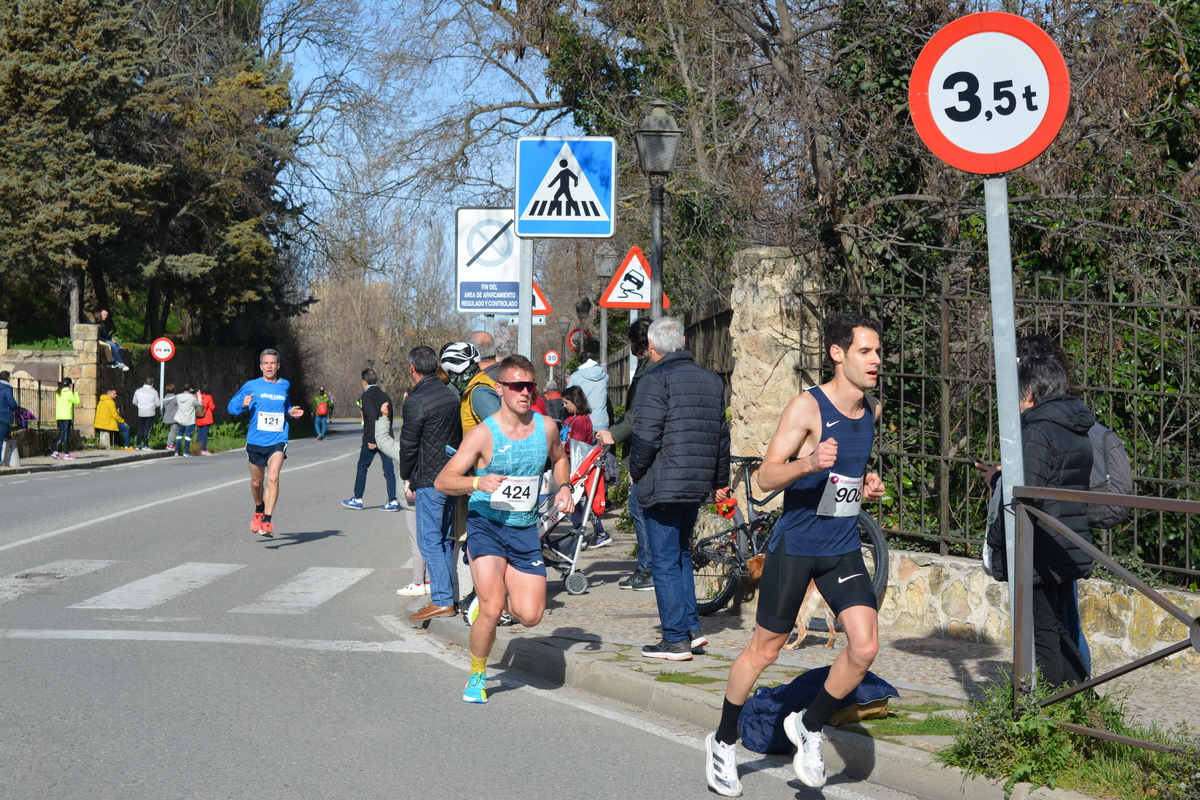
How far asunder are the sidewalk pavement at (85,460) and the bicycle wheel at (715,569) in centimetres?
1877

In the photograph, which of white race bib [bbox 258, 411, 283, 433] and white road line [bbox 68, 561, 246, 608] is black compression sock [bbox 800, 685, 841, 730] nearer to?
white road line [bbox 68, 561, 246, 608]

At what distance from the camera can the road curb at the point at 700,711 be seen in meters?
4.71

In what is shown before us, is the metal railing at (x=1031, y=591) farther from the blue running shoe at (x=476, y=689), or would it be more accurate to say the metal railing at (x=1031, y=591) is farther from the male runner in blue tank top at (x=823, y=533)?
the blue running shoe at (x=476, y=689)

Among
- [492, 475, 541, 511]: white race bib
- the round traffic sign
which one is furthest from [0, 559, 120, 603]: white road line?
the round traffic sign

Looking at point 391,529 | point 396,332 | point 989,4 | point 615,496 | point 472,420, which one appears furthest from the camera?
point 396,332

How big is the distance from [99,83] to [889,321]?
32250mm

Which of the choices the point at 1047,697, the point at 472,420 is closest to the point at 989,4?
the point at 472,420

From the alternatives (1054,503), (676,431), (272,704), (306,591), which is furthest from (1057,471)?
(306,591)

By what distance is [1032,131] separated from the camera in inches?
187

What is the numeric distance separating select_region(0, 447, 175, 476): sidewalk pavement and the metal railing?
22.6 m

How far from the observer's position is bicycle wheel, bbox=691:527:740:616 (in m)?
8.55

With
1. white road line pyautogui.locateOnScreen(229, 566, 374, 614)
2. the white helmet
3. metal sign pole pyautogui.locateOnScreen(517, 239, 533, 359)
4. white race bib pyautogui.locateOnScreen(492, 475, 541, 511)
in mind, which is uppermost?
metal sign pole pyautogui.locateOnScreen(517, 239, 533, 359)

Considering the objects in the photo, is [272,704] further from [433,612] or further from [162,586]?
[162,586]

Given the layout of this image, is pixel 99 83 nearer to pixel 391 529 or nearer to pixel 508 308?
pixel 391 529
